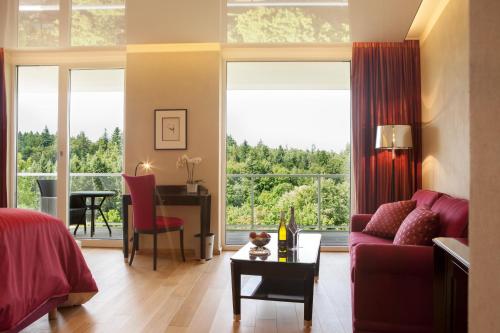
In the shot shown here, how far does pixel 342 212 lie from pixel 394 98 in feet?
5.34

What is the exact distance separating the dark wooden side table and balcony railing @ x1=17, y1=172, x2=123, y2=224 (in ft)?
14.7

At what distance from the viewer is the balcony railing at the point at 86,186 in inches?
221

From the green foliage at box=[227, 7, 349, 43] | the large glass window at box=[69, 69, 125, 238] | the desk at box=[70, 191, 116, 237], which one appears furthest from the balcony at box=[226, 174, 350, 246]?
the green foliage at box=[227, 7, 349, 43]

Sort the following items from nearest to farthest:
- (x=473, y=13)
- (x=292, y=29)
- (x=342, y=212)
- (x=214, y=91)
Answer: (x=473, y=13) → (x=292, y=29) → (x=214, y=91) → (x=342, y=212)

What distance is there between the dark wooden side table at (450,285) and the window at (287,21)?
3.36m

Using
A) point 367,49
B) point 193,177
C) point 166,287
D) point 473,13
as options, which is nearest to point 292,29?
point 367,49

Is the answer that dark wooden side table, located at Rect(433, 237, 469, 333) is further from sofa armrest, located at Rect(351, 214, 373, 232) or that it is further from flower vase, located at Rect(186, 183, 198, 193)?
flower vase, located at Rect(186, 183, 198, 193)

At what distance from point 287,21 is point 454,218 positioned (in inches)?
114

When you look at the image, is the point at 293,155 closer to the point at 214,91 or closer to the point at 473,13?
the point at 214,91

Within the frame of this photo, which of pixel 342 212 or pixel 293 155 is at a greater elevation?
pixel 293 155

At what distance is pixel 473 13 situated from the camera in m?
1.32

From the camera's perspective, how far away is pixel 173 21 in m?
4.78

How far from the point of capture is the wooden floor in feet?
9.12

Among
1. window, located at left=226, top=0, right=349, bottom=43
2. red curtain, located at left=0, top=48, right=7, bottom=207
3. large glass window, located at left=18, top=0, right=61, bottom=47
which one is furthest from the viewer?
red curtain, located at left=0, top=48, right=7, bottom=207
